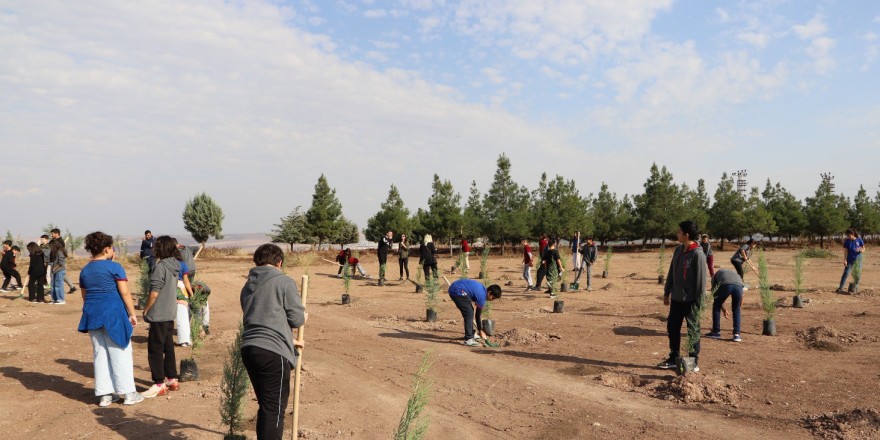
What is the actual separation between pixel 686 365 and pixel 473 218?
1532 inches

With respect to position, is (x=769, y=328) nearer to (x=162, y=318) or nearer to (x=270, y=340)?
(x=270, y=340)

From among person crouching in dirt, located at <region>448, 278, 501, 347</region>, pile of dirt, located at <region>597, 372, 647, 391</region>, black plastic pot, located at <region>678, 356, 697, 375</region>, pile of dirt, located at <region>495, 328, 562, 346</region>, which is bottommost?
pile of dirt, located at <region>597, 372, 647, 391</region>

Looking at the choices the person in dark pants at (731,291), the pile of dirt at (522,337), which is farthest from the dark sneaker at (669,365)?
the pile of dirt at (522,337)

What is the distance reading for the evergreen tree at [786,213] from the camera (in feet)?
166

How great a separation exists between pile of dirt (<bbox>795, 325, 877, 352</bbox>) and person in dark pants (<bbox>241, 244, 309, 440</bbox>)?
863cm

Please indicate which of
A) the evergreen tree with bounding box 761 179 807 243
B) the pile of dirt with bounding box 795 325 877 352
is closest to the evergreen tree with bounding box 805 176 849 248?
the evergreen tree with bounding box 761 179 807 243

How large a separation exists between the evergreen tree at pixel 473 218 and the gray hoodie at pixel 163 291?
3546 centimetres

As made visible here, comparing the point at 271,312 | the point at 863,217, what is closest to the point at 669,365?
the point at 271,312

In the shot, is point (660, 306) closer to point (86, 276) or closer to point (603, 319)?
point (603, 319)

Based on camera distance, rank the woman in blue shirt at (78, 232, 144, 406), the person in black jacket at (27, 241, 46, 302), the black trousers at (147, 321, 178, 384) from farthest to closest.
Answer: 1. the person in black jacket at (27, 241, 46, 302)
2. the black trousers at (147, 321, 178, 384)
3. the woman in blue shirt at (78, 232, 144, 406)

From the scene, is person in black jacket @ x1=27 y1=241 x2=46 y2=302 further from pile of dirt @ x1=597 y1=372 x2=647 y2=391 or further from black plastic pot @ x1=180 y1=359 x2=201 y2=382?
pile of dirt @ x1=597 y1=372 x2=647 y2=391

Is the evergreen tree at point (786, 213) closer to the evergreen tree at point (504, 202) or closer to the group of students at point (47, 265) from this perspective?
the evergreen tree at point (504, 202)

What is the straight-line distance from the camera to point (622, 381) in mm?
7219

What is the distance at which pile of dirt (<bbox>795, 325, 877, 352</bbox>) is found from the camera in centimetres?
881
